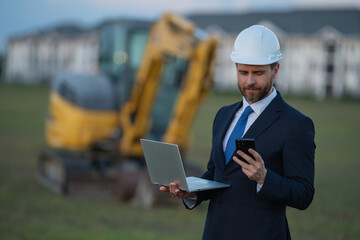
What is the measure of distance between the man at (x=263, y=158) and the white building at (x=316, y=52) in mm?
45654

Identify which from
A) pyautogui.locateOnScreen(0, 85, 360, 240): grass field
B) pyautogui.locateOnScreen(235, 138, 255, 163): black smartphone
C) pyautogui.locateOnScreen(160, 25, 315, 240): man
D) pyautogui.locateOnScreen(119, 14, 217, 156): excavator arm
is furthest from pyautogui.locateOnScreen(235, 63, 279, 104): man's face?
pyautogui.locateOnScreen(119, 14, 217, 156): excavator arm

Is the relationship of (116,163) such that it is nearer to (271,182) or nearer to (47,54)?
(271,182)

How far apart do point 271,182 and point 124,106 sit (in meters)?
8.28

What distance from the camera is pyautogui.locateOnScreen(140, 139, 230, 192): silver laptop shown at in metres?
2.84

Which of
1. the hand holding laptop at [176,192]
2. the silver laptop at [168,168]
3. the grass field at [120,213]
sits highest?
the silver laptop at [168,168]

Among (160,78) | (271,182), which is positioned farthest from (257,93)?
(160,78)

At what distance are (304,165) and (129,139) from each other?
7.88 metres

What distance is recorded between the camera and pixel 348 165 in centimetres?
1515

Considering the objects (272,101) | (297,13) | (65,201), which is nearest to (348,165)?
(65,201)

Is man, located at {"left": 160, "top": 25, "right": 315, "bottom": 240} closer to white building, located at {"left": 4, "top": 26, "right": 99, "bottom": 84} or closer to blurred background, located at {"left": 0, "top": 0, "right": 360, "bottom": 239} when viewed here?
blurred background, located at {"left": 0, "top": 0, "right": 360, "bottom": 239}

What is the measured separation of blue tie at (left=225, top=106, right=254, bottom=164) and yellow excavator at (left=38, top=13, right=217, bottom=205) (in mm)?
6636

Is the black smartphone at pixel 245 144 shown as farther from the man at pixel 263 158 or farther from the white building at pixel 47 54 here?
the white building at pixel 47 54

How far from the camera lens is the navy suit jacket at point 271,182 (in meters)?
2.79

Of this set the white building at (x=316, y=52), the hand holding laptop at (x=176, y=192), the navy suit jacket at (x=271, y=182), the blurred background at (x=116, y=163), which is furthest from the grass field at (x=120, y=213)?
the white building at (x=316, y=52)
